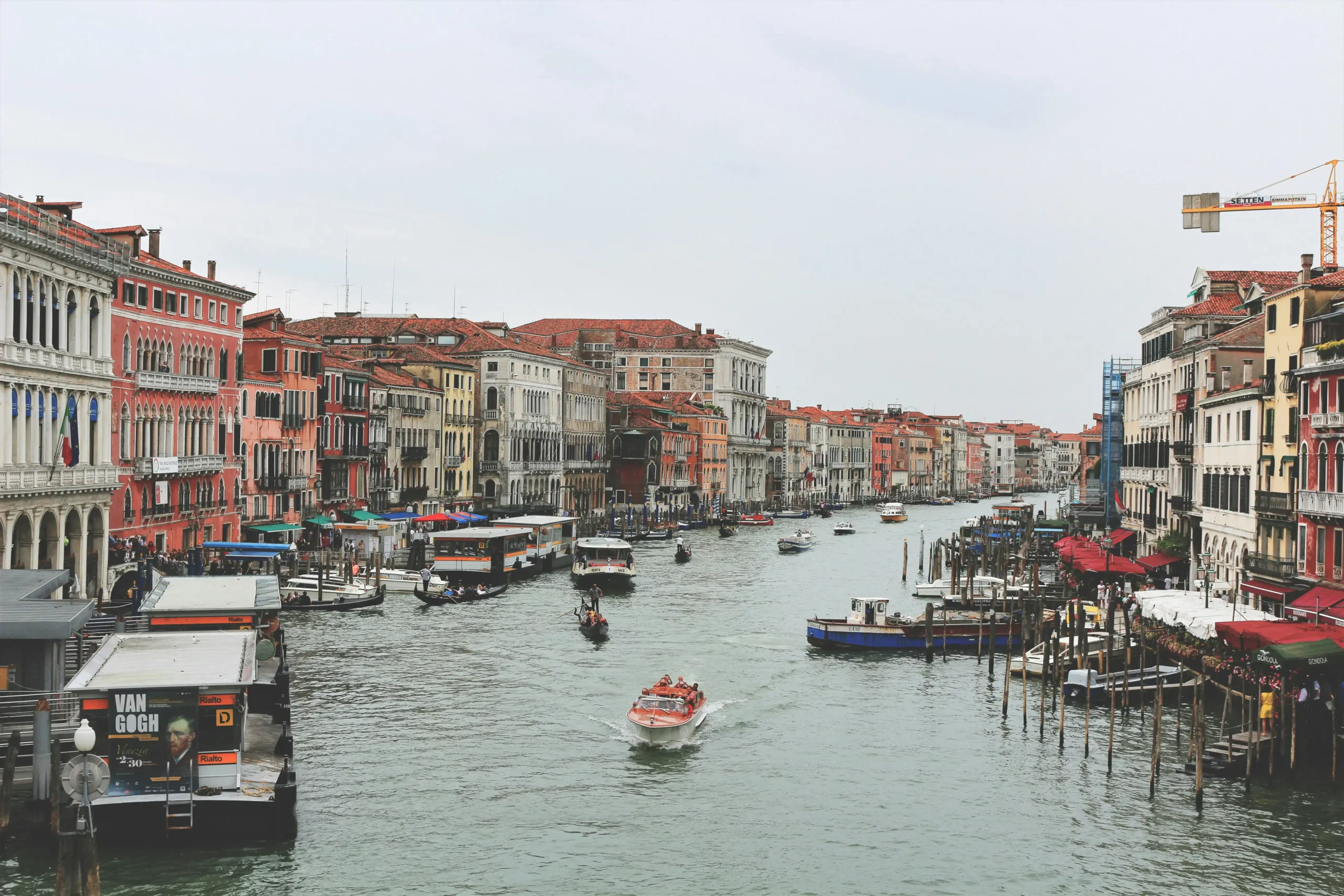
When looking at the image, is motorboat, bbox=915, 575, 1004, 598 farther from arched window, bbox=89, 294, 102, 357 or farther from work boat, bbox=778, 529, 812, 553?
arched window, bbox=89, 294, 102, 357

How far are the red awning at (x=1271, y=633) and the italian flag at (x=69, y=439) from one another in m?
22.5

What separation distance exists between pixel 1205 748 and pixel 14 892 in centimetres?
1582

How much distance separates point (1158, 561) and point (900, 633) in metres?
9.61

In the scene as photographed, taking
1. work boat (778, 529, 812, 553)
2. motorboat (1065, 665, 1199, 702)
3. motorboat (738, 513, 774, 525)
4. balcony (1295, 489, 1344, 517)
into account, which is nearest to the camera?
motorboat (1065, 665, 1199, 702)

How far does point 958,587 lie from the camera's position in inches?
1793

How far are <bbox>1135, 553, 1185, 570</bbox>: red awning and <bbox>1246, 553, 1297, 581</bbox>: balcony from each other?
759 centimetres

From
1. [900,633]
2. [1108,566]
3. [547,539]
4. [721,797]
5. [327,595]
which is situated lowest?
[721,797]

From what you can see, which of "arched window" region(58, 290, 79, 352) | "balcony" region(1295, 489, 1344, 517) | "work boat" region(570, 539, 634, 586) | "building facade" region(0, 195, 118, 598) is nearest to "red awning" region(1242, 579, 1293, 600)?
"balcony" region(1295, 489, 1344, 517)

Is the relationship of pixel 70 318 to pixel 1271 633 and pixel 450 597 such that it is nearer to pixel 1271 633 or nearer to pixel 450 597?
pixel 450 597

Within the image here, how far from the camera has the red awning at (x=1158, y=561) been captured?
38.4 m

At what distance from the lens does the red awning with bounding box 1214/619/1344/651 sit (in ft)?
70.4

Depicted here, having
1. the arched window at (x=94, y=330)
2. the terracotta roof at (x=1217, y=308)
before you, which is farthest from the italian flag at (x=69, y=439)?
the terracotta roof at (x=1217, y=308)

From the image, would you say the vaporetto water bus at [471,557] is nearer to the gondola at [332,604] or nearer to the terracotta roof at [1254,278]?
the gondola at [332,604]

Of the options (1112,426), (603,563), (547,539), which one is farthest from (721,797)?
(1112,426)
